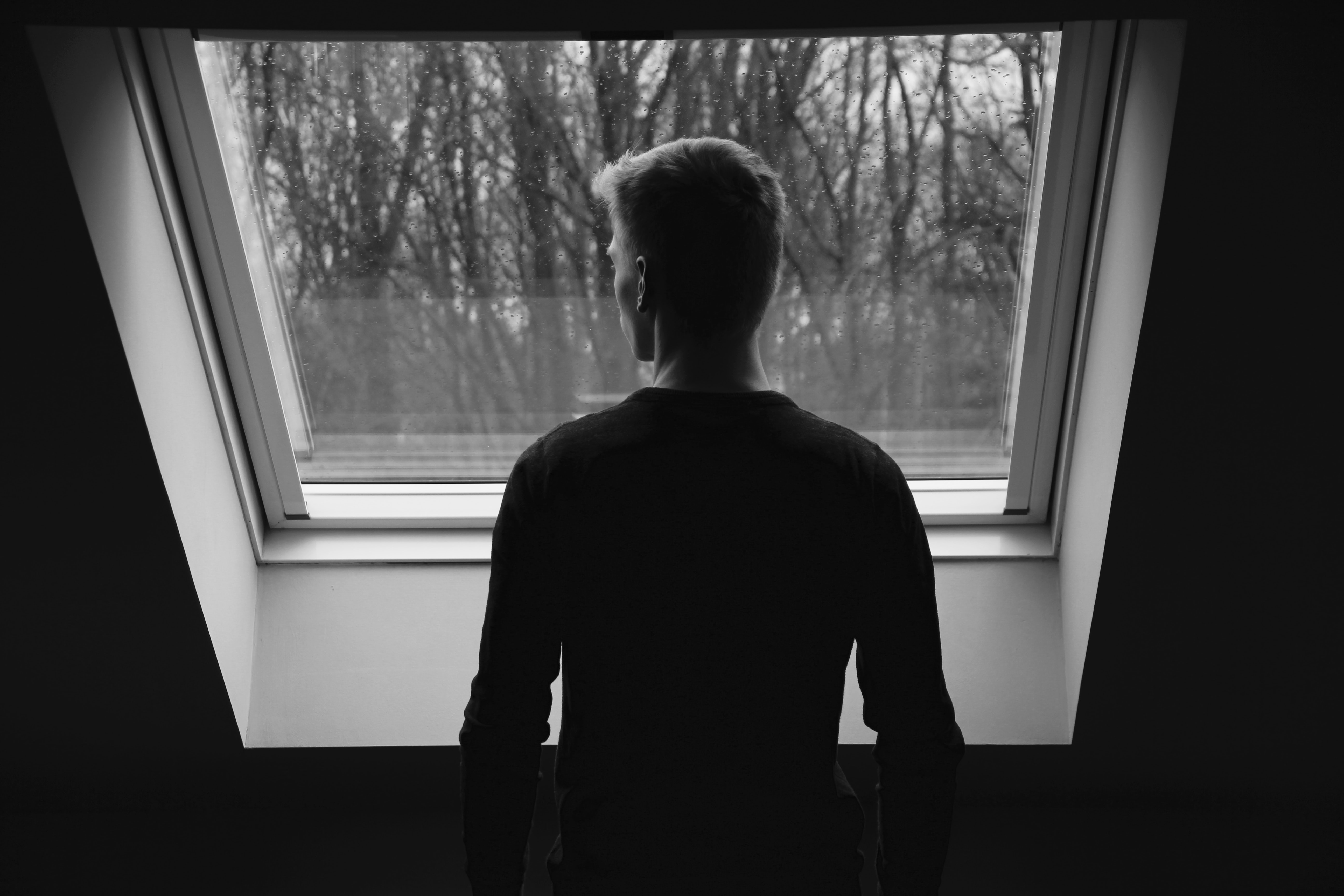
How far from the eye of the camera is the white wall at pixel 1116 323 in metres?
1.19

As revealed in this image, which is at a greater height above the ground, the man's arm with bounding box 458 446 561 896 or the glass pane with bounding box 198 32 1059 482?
the glass pane with bounding box 198 32 1059 482

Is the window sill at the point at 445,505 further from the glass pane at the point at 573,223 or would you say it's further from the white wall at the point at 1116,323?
the white wall at the point at 1116,323

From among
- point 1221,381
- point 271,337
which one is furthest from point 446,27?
point 1221,381

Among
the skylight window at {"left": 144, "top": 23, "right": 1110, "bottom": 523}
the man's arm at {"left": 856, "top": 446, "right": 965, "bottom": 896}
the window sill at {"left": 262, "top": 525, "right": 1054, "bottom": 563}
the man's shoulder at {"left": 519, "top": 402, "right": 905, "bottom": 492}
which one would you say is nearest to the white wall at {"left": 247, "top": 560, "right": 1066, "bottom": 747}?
the window sill at {"left": 262, "top": 525, "right": 1054, "bottom": 563}

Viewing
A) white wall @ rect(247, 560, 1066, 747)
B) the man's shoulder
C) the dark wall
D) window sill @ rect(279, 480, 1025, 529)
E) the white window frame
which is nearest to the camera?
the man's shoulder

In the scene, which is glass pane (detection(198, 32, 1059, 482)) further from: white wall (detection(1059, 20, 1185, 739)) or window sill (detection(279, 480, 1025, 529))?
white wall (detection(1059, 20, 1185, 739))

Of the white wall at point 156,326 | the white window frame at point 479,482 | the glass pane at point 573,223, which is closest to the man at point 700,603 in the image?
the white window frame at point 479,482

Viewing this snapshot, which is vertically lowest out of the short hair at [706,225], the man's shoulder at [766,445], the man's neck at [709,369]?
the man's shoulder at [766,445]

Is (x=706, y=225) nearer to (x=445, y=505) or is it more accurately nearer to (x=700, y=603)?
(x=700, y=603)

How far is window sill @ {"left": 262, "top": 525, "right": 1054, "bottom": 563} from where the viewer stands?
70.3 inches

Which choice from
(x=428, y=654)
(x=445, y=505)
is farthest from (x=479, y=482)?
(x=428, y=654)

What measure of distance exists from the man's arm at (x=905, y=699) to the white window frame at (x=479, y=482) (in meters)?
0.64

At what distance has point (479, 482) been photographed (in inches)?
75.3

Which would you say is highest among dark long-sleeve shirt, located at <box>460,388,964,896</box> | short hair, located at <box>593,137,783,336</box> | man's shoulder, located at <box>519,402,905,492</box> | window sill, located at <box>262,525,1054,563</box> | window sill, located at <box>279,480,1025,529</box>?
short hair, located at <box>593,137,783,336</box>
